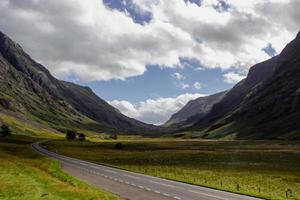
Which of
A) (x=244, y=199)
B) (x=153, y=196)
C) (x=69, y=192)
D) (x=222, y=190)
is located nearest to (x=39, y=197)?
(x=69, y=192)

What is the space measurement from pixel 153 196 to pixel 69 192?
734 centimetres

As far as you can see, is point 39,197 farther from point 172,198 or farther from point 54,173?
point 54,173

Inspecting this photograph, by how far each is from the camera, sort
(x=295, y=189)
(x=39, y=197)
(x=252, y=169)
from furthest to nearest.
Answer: (x=252, y=169) → (x=295, y=189) → (x=39, y=197)

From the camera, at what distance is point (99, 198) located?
32969 millimetres

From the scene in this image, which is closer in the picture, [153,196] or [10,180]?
[153,196]

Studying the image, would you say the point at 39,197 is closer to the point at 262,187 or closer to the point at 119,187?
the point at 119,187

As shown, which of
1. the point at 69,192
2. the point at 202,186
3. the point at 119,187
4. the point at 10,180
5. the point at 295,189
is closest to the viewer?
the point at 69,192

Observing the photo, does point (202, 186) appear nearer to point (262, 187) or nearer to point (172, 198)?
point (262, 187)

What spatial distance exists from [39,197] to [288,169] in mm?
61930

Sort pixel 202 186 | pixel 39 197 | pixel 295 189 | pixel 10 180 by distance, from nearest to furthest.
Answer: pixel 39 197
pixel 10 180
pixel 202 186
pixel 295 189

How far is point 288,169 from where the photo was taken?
3223 inches

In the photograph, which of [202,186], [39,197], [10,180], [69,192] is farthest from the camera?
[202,186]

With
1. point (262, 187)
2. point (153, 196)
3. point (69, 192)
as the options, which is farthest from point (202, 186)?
point (69, 192)

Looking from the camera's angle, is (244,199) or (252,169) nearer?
(244,199)
